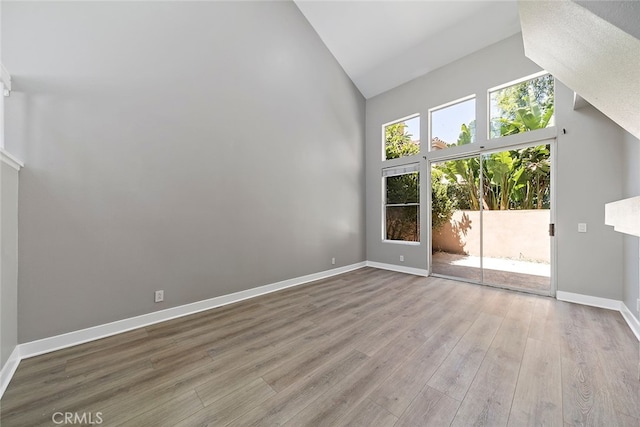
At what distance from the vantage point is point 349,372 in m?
1.80

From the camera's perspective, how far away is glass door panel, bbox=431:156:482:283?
470 centimetres

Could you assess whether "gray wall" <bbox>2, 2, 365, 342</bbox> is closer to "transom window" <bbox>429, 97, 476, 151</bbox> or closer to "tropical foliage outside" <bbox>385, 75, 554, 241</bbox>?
"tropical foliage outside" <bbox>385, 75, 554, 241</bbox>

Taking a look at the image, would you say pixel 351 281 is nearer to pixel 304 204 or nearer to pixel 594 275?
pixel 304 204

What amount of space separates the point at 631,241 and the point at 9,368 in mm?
5986

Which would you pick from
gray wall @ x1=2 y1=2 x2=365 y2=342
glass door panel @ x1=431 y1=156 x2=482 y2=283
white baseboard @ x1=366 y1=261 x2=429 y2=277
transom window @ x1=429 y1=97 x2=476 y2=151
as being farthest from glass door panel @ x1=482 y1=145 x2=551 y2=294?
gray wall @ x1=2 y1=2 x2=365 y2=342

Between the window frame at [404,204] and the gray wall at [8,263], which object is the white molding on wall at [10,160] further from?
the window frame at [404,204]

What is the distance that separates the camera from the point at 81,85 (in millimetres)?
Result: 2297

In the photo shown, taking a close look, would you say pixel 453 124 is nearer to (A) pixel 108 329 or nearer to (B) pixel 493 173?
(B) pixel 493 173

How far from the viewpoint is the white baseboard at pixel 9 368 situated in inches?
64.8

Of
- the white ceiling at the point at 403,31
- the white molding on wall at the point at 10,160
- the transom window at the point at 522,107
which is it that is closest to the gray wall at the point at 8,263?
the white molding on wall at the point at 10,160

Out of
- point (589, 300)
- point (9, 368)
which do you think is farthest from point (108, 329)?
point (589, 300)

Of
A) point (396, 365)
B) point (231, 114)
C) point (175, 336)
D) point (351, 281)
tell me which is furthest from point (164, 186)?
point (351, 281)
